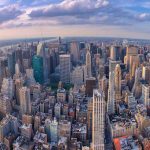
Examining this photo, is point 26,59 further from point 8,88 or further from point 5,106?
point 5,106

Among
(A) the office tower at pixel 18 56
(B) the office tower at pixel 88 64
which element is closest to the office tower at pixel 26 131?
(B) the office tower at pixel 88 64

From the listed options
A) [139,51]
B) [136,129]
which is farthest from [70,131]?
[139,51]

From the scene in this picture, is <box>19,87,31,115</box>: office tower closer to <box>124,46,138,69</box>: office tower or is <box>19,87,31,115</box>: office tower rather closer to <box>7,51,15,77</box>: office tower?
<box>7,51,15,77</box>: office tower

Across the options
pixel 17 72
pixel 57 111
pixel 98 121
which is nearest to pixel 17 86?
pixel 17 72

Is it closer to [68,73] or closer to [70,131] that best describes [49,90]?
[68,73]

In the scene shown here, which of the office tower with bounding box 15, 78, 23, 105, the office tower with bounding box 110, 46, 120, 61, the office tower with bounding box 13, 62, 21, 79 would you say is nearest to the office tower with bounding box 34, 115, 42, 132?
the office tower with bounding box 15, 78, 23, 105
